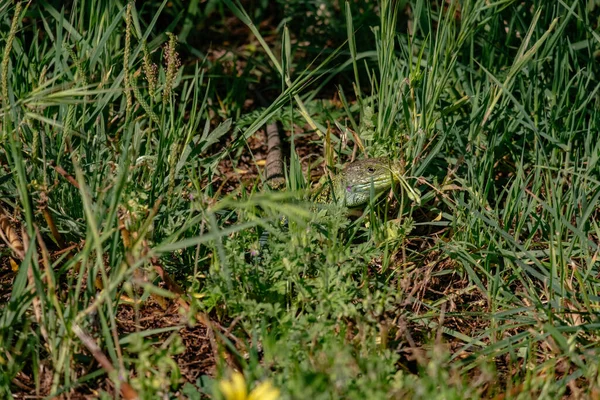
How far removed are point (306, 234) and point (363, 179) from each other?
79cm

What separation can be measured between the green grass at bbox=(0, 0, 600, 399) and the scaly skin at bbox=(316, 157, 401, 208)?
0.07m

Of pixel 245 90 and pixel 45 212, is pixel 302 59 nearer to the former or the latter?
pixel 245 90

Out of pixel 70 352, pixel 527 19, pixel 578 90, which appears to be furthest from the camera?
pixel 527 19

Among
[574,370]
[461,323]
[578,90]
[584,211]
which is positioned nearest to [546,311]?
[574,370]

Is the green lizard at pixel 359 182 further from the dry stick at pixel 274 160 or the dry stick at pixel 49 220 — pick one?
the dry stick at pixel 49 220

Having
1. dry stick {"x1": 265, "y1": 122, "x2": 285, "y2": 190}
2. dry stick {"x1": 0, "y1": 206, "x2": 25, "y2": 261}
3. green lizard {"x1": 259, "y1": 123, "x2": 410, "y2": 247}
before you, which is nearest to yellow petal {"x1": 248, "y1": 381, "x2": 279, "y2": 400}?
dry stick {"x1": 0, "y1": 206, "x2": 25, "y2": 261}

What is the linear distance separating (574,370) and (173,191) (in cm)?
149

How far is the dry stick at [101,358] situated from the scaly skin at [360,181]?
1.24m

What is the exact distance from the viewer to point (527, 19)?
4051 mm

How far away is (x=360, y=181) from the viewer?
3342 millimetres

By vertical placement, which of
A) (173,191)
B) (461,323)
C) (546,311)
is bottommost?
(461,323)

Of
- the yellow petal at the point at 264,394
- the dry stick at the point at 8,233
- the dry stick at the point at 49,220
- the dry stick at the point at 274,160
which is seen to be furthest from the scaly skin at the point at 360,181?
the yellow petal at the point at 264,394

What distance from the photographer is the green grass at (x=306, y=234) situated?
2.29m

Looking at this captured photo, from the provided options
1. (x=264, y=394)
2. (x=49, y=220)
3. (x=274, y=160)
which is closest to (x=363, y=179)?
(x=274, y=160)
